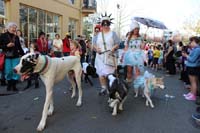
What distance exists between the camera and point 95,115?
6.83 meters

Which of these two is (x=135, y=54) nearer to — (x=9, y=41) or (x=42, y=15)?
(x=9, y=41)

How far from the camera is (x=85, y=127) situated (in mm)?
6000

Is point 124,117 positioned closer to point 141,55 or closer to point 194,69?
point 141,55

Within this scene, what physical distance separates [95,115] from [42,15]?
15872 millimetres

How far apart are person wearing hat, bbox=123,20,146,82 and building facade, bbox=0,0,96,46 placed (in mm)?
8890

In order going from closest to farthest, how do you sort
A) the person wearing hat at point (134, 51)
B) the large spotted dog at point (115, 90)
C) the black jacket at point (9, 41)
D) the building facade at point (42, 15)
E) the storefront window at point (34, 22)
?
1. the large spotted dog at point (115, 90)
2. the person wearing hat at point (134, 51)
3. the black jacket at point (9, 41)
4. the building facade at point (42, 15)
5. the storefront window at point (34, 22)

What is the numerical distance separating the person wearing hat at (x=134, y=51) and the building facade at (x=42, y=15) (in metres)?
8.89

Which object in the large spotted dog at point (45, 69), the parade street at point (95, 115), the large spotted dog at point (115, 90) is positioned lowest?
the parade street at point (95, 115)

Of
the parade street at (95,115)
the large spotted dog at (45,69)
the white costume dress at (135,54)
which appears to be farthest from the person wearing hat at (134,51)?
the large spotted dog at (45,69)

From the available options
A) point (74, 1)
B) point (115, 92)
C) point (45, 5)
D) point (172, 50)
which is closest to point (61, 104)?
point (115, 92)

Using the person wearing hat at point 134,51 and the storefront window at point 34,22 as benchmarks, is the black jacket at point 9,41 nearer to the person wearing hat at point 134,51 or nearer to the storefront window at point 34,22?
the person wearing hat at point 134,51

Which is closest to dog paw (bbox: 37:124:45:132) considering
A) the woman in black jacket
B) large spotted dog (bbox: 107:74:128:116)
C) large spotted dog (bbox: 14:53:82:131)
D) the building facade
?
large spotted dog (bbox: 14:53:82:131)

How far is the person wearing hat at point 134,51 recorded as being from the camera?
8352 mm

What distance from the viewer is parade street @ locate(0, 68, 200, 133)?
5938 millimetres
